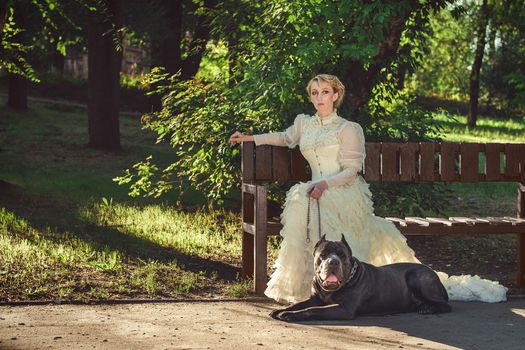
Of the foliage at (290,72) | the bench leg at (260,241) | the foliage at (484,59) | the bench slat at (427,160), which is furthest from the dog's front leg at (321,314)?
the foliage at (484,59)

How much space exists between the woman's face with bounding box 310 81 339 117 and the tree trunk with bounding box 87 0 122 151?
1199 centimetres

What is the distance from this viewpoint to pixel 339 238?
297 inches

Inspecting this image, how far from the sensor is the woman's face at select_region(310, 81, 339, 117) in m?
7.59

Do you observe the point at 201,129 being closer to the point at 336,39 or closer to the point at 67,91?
the point at 336,39

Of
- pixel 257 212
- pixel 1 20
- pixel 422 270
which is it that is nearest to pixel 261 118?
pixel 257 212

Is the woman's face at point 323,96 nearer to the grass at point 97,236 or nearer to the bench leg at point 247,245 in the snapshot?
the bench leg at point 247,245

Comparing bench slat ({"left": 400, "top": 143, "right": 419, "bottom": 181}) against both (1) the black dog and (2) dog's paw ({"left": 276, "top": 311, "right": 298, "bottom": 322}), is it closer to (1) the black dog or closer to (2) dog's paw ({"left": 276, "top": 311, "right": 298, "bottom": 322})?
(1) the black dog

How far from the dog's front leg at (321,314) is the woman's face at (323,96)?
1781mm

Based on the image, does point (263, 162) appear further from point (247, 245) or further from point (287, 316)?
point (287, 316)

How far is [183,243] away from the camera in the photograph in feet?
35.3

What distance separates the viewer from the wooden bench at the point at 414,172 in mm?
8250

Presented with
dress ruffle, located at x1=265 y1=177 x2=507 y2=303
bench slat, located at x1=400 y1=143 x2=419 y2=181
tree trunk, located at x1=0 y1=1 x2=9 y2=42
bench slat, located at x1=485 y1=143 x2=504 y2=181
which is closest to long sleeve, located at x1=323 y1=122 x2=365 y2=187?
dress ruffle, located at x1=265 y1=177 x2=507 y2=303

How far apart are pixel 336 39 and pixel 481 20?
21.4 meters

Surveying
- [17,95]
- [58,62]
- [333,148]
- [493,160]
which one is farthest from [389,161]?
[58,62]
